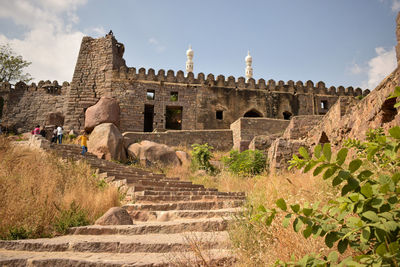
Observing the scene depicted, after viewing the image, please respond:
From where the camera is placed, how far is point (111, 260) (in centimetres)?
344

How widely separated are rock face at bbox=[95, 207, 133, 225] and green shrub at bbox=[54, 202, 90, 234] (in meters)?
0.30

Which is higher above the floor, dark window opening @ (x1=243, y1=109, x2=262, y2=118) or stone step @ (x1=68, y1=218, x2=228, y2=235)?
dark window opening @ (x1=243, y1=109, x2=262, y2=118)

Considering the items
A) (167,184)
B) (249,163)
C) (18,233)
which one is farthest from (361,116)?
(18,233)

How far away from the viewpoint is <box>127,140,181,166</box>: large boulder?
49.1ft

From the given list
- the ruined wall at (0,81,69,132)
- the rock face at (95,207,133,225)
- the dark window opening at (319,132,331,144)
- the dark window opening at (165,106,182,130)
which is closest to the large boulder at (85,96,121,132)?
the ruined wall at (0,81,69,132)

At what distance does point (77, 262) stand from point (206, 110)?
20.2 meters

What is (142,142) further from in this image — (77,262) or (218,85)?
(77,262)

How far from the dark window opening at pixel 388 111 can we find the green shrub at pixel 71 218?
594 cm

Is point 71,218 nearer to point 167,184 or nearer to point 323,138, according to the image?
point 167,184

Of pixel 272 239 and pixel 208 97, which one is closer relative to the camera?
pixel 272 239

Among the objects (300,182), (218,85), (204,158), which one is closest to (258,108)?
(218,85)

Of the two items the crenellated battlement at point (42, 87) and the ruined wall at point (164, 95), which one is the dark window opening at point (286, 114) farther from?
the crenellated battlement at point (42, 87)

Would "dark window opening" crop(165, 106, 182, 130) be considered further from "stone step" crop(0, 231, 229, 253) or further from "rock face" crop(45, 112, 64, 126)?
"stone step" crop(0, 231, 229, 253)

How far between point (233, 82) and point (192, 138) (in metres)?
8.01
